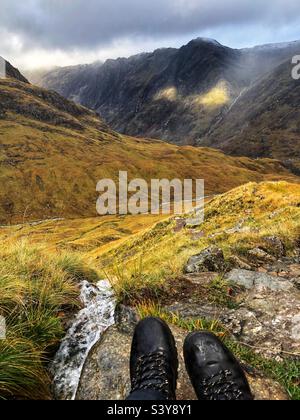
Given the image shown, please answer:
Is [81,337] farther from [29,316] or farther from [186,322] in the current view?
[186,322]

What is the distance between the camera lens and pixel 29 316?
17.7ft

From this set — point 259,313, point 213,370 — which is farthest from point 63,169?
point 213,370

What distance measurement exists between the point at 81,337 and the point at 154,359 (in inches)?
70.0

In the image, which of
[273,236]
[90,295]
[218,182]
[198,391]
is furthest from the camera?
[218,182]

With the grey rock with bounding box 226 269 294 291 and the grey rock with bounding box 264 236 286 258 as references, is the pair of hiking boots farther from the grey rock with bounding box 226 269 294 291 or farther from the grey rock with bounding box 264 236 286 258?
the grey rock with bounding box 264 236 286 258

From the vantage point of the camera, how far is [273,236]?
11.8m

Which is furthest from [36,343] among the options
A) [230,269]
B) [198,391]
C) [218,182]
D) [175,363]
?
[218,182]

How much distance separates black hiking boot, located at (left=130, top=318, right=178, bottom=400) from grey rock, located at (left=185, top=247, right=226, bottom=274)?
4.15 metres

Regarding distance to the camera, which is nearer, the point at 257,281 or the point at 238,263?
the point at 257,281

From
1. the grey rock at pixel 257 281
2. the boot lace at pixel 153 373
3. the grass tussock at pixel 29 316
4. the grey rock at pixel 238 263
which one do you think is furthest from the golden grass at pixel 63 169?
the boot lace at pixel 153 373

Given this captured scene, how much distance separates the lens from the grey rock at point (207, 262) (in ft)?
30.2
